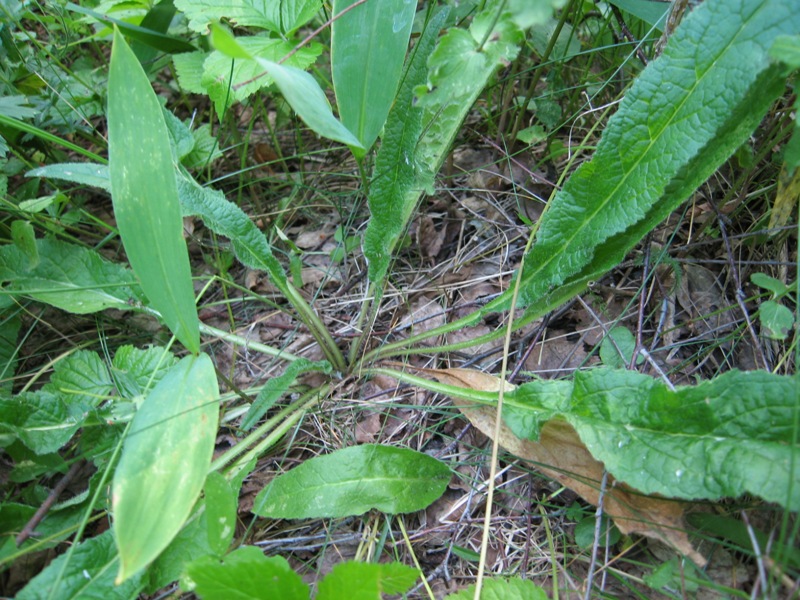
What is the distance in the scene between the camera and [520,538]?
101 cm

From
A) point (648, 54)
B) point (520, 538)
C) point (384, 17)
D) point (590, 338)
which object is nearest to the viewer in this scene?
point (520, 538)

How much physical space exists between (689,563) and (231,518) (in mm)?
739

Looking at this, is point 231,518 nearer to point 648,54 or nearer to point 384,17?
point 384,17

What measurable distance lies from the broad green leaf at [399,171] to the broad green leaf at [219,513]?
58cm

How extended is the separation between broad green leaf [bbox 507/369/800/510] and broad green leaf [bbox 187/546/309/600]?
447mm

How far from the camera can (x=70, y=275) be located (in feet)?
4.38

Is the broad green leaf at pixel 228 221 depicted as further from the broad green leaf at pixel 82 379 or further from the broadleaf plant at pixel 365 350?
the broad green leaf at pixel 82 379

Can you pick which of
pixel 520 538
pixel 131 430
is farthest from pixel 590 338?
pixel 131 430

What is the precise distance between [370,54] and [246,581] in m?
0.98

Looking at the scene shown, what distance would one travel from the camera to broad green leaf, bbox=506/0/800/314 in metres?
0.89

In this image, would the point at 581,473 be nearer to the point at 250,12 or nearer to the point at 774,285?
the point at 774,285

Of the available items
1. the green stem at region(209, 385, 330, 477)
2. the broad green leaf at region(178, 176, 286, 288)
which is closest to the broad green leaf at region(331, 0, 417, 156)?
the broad green leaf at region(178, 176, 286, 288)

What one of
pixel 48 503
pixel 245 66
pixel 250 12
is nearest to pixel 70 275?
pixel 48 503

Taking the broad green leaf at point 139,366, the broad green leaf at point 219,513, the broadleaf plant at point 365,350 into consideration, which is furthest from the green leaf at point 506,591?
the broad green leaf at point 139,366
